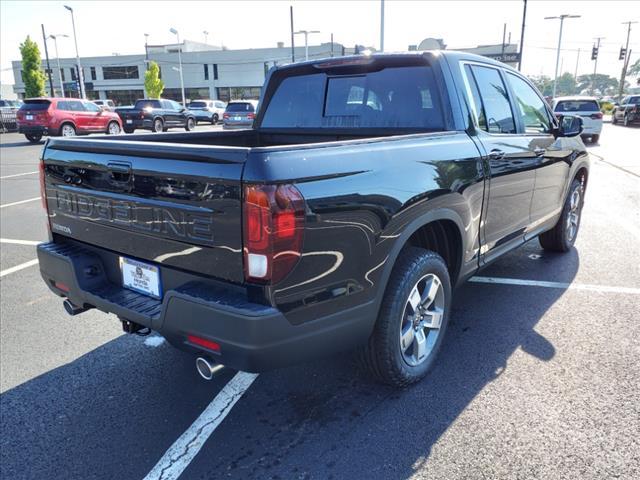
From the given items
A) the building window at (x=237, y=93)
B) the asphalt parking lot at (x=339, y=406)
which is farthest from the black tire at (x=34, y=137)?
the building window at (x=237, y=93)

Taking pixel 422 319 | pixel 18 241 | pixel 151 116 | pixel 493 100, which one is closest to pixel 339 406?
pixel 422 319

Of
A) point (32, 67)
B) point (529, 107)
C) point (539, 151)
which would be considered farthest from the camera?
point (32, 67)

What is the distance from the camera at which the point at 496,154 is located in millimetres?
3443

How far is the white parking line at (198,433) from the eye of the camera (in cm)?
234

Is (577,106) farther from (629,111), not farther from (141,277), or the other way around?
(141,277)

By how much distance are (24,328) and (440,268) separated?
127 inches

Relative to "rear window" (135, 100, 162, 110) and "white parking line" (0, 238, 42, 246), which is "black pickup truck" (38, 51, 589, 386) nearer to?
"white parking line" (0, 238, 42, 246)

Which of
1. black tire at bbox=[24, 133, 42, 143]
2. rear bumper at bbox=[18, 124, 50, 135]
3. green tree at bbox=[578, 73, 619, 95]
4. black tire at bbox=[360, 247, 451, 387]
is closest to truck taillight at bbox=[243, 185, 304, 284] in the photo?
black tire at bbox=[360, 247, 451, 387]

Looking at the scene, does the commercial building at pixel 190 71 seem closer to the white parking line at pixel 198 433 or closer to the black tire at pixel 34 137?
the black tire at pixel 34 137

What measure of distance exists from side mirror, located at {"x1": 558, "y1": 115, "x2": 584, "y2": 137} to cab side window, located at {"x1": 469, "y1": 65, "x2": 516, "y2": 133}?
Answer: 1035 millimetres

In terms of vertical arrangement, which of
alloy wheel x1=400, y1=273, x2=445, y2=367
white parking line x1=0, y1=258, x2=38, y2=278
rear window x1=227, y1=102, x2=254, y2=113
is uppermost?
rear window x1=227, y1=102, x2=254, y2=113

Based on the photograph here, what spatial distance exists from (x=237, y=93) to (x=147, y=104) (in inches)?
1628

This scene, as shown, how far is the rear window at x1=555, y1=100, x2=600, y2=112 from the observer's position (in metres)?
18.7

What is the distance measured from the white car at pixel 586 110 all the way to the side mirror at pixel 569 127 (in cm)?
1512
